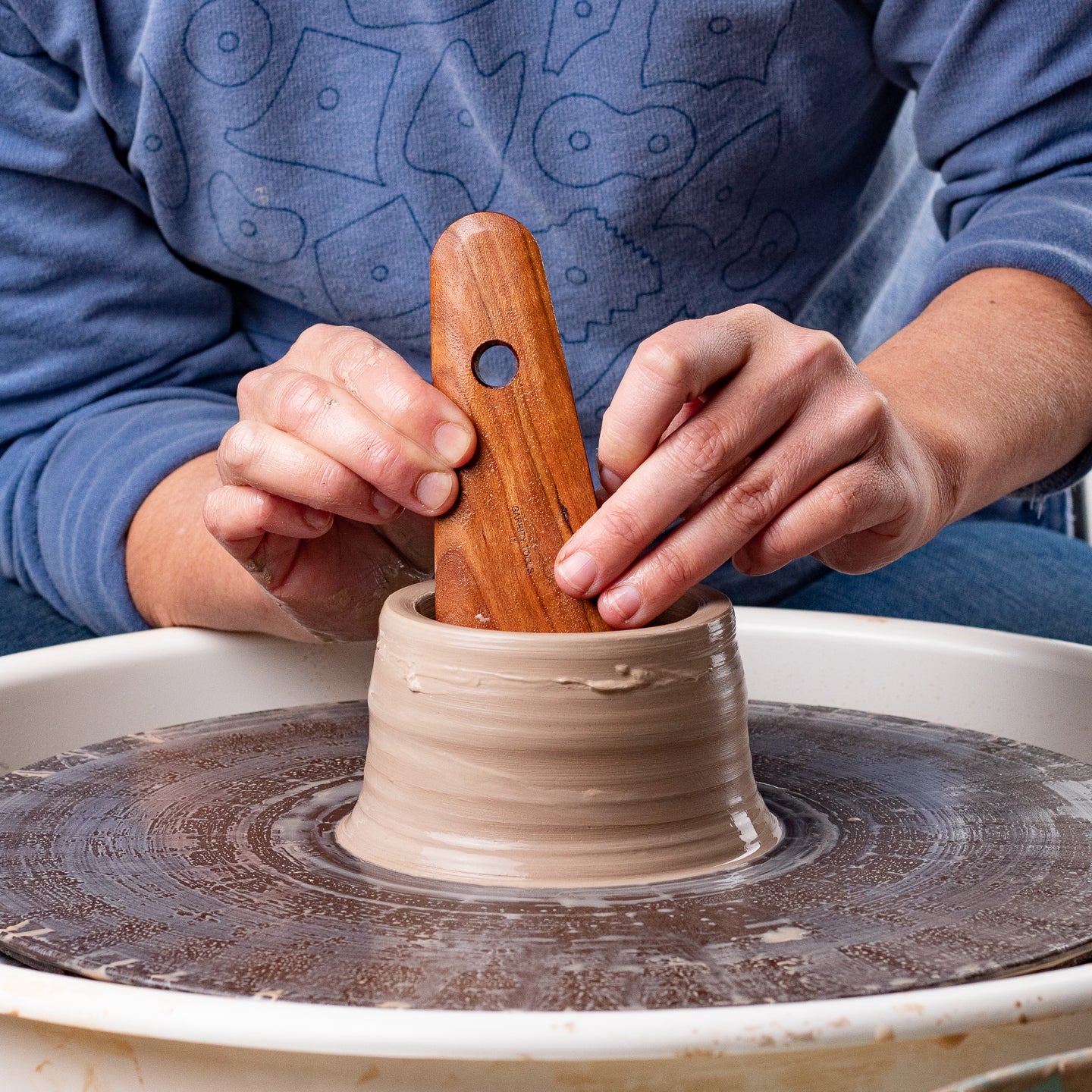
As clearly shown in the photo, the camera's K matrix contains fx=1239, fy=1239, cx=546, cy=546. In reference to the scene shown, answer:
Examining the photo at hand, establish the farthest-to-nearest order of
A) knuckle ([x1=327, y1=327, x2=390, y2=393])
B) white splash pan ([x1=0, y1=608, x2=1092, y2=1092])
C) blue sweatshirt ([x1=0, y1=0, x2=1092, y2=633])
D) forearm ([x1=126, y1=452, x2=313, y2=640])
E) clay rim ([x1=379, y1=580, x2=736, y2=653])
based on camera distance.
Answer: blue sweatshirt ([x1=0, y1=0, x2=1092, y2=633]) < forearm ([x1=126, y1=452, x2=313, y2=640]) < knuckle ([x1=327, y1=327, x2=390, y2=393]) < clay rim ([x1=379, y1=580, x2=736, y2=653]) < white splash pan ([x1=0, y1=608, x2=1092, y2=1092])

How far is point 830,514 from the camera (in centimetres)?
71

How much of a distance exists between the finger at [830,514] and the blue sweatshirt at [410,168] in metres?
0.46

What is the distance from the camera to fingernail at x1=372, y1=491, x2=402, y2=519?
0.75 m

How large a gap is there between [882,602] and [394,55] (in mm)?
768

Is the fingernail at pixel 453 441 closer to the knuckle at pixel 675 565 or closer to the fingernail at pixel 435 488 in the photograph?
the fingernail at pixel 435 488

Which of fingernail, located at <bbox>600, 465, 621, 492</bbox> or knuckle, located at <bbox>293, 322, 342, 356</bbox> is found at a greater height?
knuckle, located at <bbox>293, 322, 342, 356</bbox>

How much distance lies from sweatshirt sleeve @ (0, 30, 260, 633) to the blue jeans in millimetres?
38

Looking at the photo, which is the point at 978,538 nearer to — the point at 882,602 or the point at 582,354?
the point at 882,602

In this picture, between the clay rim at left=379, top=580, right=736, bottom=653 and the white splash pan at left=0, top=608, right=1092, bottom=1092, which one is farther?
the clay rim at left=379, top=580, right=736, bottom=653

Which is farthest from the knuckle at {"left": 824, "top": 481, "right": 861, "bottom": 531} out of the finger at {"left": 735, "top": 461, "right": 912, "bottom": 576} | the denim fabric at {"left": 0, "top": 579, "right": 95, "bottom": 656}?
the denim fabric at {"left": 0, "top": 579, "right": 95, "bottom": 656}

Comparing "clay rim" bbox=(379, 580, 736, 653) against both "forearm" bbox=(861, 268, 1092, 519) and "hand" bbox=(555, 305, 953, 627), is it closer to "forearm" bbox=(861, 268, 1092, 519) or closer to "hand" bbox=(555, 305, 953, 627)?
"hand" bbox=(555, 305, 953, 627)

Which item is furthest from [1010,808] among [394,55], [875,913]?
[394,55]

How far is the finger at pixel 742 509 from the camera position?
0.66m

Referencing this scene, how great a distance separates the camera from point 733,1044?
42cm
